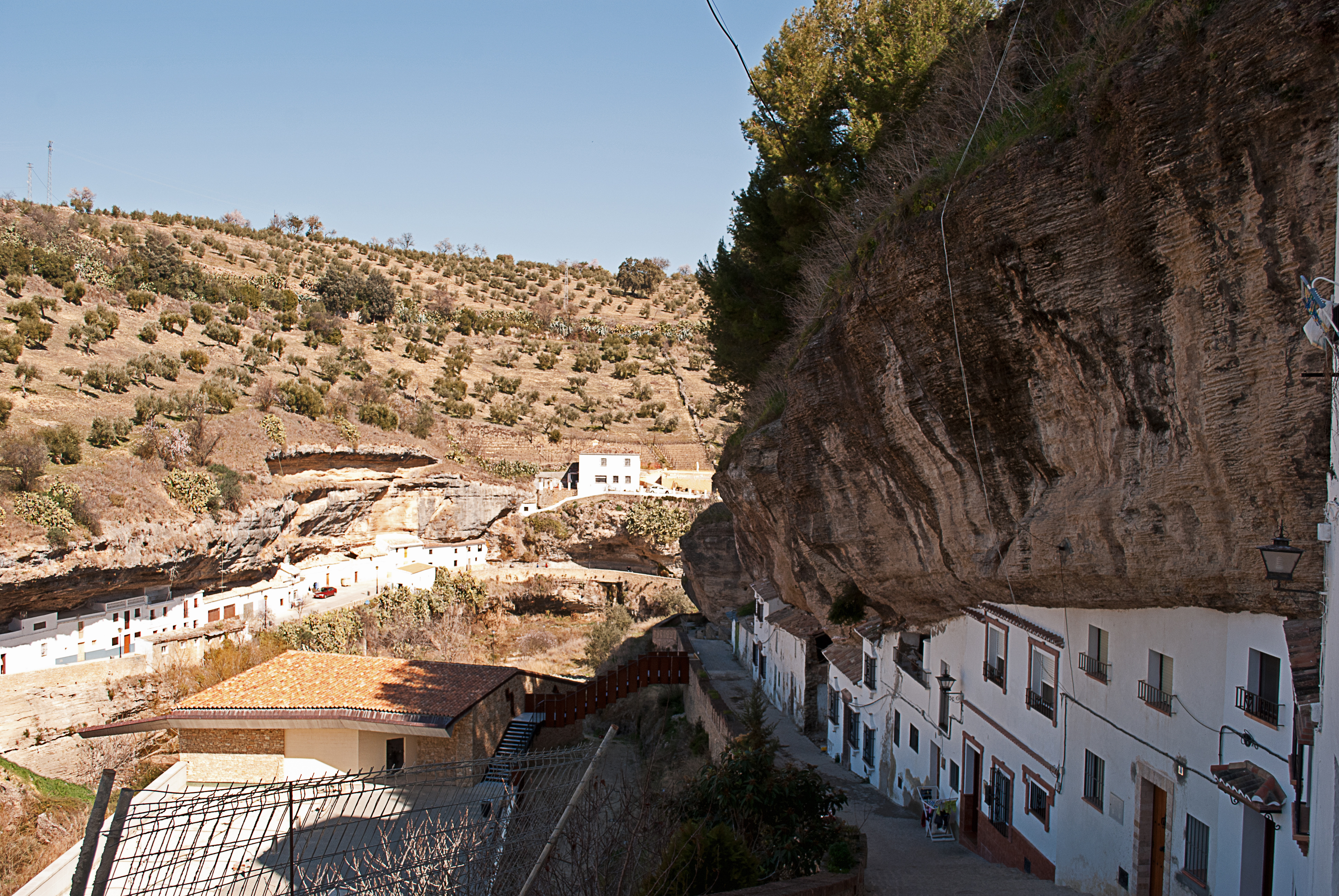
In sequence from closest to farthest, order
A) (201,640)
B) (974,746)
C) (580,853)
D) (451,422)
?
(580,853) → (974,746) → (201,640) → (451,422)

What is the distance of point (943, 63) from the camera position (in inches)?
560

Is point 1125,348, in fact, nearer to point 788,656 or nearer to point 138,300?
point 788,656

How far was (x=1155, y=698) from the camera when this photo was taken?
10.2m

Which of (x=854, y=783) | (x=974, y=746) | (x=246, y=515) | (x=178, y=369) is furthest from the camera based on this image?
(x=178, y=369)

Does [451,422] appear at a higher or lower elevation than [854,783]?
higher

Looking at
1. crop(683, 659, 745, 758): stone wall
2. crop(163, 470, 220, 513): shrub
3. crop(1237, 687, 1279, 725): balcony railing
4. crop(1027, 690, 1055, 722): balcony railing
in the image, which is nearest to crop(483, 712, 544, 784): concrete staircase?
crop(683, 659, 745, 758): stone wall

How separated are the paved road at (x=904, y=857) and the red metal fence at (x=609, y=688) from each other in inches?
207

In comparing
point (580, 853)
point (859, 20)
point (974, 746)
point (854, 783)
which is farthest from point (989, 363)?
point (854, 783)

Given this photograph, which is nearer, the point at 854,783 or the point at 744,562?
the point at 854,783

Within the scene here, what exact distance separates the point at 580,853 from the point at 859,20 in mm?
16904

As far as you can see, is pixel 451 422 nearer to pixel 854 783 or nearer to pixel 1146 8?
pixel 854 783

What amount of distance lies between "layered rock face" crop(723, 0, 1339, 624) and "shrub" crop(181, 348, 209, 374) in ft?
152

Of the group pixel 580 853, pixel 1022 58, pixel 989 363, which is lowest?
pixel 580 853

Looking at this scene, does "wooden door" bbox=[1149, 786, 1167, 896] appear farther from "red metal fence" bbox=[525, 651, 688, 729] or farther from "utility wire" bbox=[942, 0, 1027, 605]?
"red metal fence" bbox=[525, 651, 688, 729]
